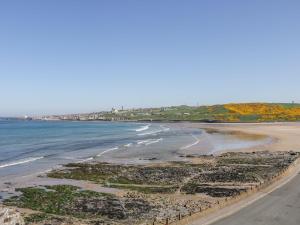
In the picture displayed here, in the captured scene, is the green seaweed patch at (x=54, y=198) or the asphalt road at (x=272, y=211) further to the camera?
the green seaweed patch at (x=54, y=198)

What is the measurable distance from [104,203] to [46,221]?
5977mm

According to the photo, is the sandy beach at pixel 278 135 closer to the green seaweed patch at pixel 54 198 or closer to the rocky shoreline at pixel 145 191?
the rocky shoreline at pixel 145 191

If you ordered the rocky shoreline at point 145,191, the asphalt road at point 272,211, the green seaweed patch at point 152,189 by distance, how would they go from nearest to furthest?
the asphalt road at point 272,211 → the rocky shoreline at point 145,191 → the green seaweed patch at point 152,189

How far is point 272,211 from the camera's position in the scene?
28938 millimetres

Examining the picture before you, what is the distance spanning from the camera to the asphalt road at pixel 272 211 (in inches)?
1048

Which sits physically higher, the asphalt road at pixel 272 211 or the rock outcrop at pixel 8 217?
the rock outcrop at pixel 8 217

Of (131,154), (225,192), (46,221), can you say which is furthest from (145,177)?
(131,154)

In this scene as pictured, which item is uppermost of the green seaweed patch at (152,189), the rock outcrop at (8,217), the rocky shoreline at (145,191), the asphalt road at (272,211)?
the rock outcrop at (8,217)

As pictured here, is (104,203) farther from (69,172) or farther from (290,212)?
(69,172)

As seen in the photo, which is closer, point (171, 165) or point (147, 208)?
point (147, 208)

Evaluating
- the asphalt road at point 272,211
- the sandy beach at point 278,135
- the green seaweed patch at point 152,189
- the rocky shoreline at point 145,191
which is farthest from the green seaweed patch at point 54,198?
the sandy beach at point 278,135

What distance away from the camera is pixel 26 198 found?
38000 millimetres

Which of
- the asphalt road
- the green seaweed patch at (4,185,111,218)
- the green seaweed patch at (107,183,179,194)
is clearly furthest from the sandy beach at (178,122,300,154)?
the asphalt road

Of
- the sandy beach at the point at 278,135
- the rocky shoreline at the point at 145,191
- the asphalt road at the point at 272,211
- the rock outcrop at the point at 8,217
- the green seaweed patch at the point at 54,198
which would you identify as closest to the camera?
the rock outcrop at the point at 8,217
